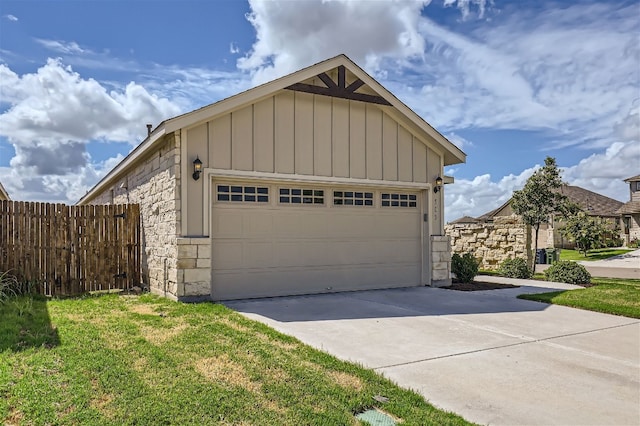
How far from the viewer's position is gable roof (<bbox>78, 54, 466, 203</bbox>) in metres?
7.78

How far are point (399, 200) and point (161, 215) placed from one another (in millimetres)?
5142

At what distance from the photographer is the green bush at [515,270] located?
1278 cm

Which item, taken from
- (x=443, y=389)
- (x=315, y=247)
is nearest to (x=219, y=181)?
(x=315, y=247)

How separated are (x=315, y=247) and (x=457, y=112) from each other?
Answer: 645 cm

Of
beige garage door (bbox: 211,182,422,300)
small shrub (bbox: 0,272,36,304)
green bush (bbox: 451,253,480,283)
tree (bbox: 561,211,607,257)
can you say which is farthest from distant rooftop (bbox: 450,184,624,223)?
small shrub (bbox: 0,272,36,304)

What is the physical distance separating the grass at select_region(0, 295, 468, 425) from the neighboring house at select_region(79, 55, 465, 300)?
8.48 ft

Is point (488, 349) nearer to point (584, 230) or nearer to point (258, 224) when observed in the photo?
point (258, 224)

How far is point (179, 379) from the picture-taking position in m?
3.76

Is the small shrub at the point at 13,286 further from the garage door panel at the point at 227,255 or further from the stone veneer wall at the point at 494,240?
the stone veneer wall at the point at 494,240

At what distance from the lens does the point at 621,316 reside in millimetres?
7258

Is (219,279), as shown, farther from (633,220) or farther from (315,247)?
(633,220)

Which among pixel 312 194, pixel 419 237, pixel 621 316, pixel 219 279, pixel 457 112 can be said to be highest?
pixel 457 112

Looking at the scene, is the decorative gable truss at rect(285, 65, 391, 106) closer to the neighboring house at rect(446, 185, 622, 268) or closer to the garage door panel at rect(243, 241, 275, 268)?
the garage door panel at rect(243, 241, 275, 268)

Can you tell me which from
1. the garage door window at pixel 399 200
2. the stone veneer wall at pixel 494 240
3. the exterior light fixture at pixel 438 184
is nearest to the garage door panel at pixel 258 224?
the garage door window at pixel 399 200
